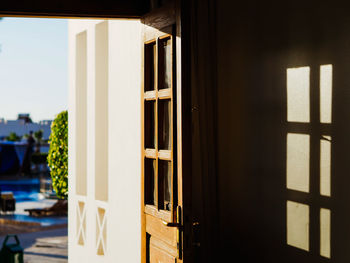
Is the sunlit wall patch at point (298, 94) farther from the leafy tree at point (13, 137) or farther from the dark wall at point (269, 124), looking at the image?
the leafy tree at point (13, 137)

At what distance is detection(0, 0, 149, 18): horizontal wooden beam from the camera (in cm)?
284

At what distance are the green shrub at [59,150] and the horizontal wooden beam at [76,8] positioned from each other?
3.18 m

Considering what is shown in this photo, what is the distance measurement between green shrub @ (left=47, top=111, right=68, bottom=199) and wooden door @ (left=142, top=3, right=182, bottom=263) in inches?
126

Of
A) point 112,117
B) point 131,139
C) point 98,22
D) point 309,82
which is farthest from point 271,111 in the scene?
point 98,22

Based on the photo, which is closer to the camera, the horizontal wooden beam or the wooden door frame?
the wooden door frame

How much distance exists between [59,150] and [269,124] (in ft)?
12.5

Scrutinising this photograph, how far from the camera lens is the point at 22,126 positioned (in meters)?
21.6

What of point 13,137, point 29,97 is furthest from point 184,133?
point 29,97

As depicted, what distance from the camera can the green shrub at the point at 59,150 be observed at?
234 inches

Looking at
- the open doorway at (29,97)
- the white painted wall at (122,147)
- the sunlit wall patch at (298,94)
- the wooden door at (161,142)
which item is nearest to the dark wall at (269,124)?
the sunlit wall patch at (298,94)

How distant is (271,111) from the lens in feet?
8.66

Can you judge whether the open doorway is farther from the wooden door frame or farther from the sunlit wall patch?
the sunlit wall patch

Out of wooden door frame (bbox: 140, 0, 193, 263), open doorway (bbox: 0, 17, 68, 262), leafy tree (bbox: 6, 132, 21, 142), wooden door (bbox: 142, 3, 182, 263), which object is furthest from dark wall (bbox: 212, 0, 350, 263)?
leafy tree (bbox: 6, 132, 21, 142)

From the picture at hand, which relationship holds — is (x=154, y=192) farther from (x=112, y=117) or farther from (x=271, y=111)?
(x=112, y=117)
